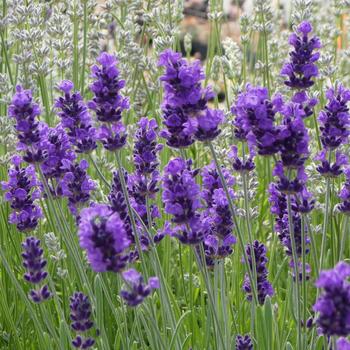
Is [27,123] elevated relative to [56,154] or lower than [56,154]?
elevated

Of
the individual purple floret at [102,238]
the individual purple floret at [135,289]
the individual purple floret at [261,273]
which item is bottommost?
the individual purple floret at [261,273]

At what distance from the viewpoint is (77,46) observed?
168 inches

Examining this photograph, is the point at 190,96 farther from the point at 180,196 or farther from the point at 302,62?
the point at 302,62

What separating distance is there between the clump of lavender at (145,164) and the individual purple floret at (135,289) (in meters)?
0.69

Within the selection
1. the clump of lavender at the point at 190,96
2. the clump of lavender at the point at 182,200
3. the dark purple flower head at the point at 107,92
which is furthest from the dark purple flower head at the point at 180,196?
the dark purple flower head at the point at 107,92

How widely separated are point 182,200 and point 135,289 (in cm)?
40

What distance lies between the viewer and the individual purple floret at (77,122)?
2.70m

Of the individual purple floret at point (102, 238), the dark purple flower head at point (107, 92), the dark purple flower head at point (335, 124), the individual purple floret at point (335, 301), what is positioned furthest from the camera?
the dark purple flower head at point (335, 124)

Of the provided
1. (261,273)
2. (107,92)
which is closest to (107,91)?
(107,92)

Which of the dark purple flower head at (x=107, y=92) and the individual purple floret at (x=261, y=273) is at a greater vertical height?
the dark purple flower head at (x=107, y=92)

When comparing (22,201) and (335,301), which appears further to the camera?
(22,201)

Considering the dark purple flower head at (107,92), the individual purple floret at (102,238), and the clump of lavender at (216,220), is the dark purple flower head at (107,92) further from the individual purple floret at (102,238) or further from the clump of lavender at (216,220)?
the individual purple floret at (102,238)

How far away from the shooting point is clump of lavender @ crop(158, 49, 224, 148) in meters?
2.26

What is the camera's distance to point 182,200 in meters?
2.31
